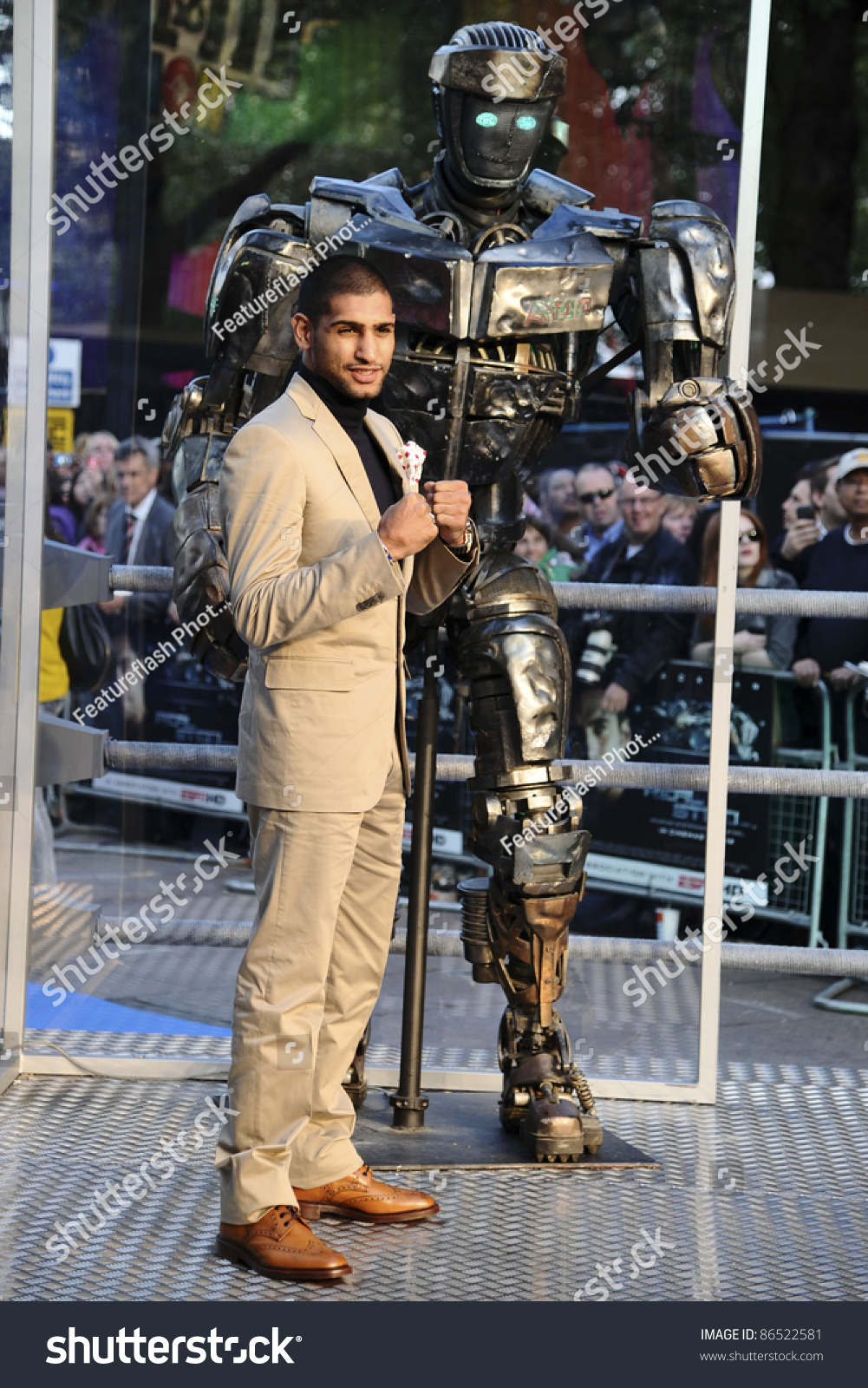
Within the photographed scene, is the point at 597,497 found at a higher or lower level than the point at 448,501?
higher

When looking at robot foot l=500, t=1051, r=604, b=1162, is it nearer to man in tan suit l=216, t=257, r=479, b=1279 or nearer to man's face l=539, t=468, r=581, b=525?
man in tan suit l=216, t=257, r=479, b=1279

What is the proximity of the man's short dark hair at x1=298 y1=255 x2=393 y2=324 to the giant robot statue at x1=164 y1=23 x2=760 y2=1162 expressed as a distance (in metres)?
0.53

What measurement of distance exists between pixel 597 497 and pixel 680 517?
0.91 meters

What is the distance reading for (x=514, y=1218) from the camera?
3.07m

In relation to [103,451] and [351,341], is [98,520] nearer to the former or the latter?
[103,451]

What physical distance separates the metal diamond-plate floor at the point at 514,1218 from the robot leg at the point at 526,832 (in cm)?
20

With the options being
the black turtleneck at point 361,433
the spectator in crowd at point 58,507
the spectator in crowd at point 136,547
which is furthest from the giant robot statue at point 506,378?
the spectator in crowd at point 136,547

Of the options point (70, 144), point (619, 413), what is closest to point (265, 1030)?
point (70, 144)

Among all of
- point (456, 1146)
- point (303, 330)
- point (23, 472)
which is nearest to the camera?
point (303, 330)

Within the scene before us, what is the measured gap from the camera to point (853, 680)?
521 cm

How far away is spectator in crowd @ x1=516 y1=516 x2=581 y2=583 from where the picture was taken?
489 cm

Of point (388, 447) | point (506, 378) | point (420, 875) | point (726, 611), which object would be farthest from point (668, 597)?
point (388, 447)
